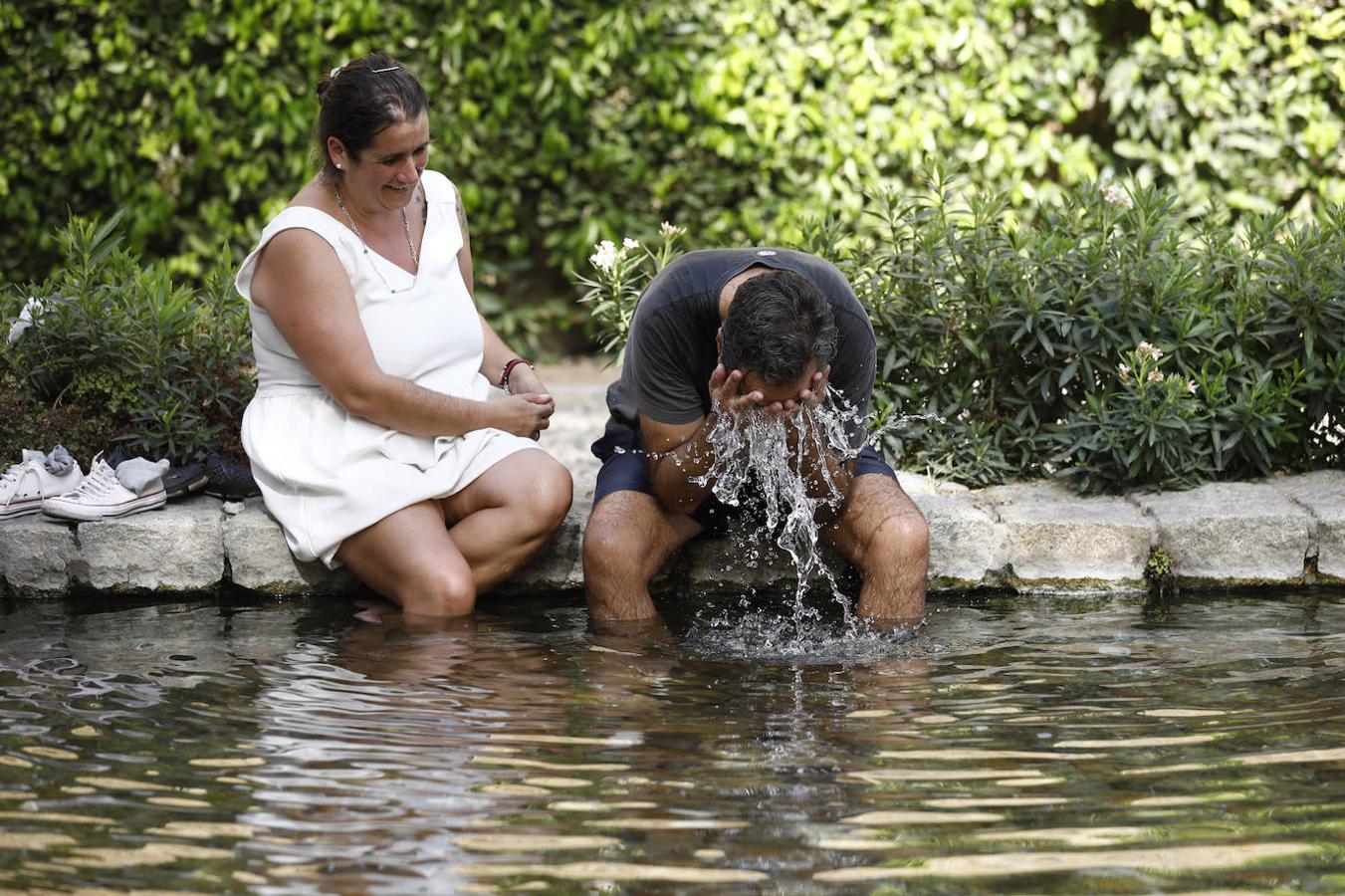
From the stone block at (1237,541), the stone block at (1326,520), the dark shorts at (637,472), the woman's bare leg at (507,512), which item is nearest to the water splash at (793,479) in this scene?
the dark shorts at (637,472)

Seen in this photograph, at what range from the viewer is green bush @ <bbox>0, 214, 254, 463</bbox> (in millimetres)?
4770

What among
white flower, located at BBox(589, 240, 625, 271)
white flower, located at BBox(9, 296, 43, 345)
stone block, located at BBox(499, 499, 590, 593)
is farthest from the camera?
white flower, located at BBox(589, 240, 625, 271)

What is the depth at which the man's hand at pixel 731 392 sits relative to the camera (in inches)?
143

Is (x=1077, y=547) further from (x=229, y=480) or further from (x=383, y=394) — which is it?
(x=229, y=480)

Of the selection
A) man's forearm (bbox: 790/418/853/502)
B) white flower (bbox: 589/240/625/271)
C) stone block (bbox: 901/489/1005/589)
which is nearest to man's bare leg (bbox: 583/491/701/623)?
man's forearm (bbox: 790/418/853/502)

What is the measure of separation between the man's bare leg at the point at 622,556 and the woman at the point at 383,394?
19 cm

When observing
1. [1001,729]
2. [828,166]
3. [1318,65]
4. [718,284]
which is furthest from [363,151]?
[1318,65]

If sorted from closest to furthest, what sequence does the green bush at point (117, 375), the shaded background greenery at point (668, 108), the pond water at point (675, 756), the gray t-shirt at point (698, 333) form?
the pond water at point (675, 756), the gray t-shirt at point (698, 333), the green bush at point (117, 375), the shaded background greenery at point (668, 108)

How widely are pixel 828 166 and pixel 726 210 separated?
625 millimetres

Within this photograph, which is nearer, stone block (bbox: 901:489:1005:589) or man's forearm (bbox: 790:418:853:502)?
man's forearm (bbox: 790:418:853:502)

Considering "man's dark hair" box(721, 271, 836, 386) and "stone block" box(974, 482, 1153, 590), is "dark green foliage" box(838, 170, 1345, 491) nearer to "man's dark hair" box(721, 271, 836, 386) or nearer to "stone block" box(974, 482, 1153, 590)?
"stone block" box(974, 482, 1153, 590)

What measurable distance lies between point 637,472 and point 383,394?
0.73 metres

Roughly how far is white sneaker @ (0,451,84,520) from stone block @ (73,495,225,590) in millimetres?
159

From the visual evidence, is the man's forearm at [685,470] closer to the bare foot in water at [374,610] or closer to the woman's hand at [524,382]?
the woman's hand at [524,382]
